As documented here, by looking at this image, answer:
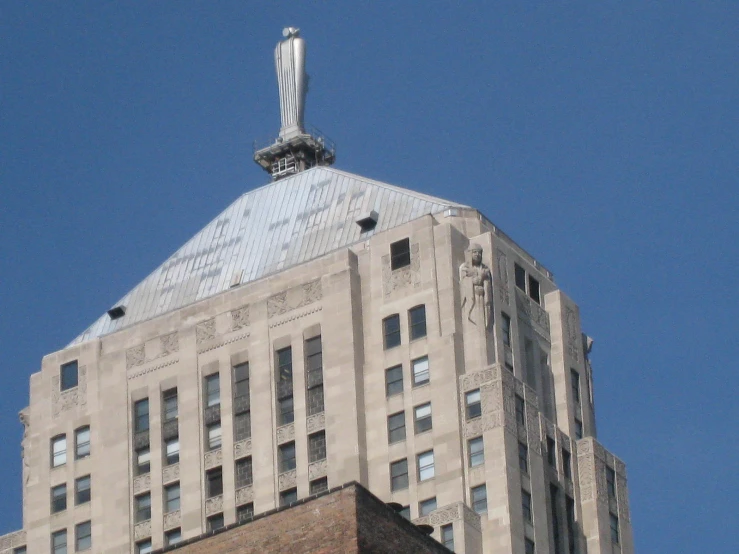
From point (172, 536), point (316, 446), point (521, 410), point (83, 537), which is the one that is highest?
point (316, 446)

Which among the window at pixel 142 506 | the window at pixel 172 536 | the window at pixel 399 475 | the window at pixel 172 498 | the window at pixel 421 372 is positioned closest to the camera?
the window at pixel 399 475

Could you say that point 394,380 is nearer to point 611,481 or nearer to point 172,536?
point 611,481

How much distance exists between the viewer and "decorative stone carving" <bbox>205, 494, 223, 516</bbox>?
136m

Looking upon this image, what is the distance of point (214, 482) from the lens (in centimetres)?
13675

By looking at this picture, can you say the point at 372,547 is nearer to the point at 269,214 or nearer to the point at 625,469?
the point at 625,469

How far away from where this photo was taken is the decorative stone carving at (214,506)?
13550 cm

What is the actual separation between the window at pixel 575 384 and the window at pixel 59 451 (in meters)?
26.6

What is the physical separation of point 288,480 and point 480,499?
1125 centimetres

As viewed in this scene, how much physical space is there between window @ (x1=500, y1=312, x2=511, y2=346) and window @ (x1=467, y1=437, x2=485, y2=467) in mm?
7359

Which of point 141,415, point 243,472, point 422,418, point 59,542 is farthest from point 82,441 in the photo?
point 422,418

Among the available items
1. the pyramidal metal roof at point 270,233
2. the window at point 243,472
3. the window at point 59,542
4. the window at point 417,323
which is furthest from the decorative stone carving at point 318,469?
the window at point 59,542

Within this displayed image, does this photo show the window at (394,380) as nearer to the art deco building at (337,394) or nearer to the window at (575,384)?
the art deco building at (337,394)

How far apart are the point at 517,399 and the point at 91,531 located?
956 inches

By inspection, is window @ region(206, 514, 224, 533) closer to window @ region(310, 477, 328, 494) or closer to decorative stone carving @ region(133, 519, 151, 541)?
decorative stone carving @ region(133, 519, 151, 541)
